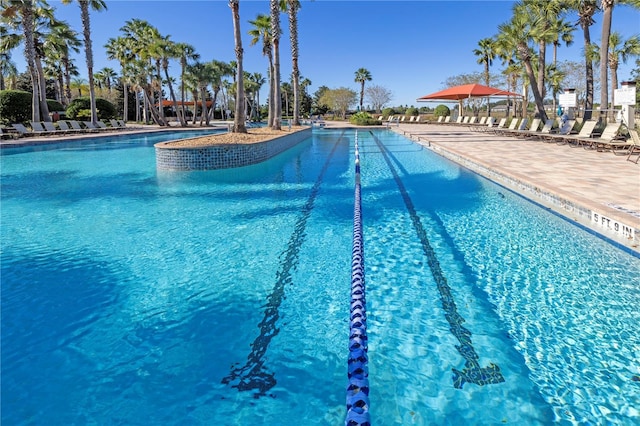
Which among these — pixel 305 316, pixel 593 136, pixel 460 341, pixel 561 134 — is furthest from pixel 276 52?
pixel 460 341

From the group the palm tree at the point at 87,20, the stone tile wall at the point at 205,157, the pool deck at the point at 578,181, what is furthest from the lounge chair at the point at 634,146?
the palm tree at the point at 87,20

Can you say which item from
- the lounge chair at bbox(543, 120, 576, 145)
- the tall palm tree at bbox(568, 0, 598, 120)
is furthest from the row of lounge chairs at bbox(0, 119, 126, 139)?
the tall palm tree at bbox(568, 0, 598, 120)

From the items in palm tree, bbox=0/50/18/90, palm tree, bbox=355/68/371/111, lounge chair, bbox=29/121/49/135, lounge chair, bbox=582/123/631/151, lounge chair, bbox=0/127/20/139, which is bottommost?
lounge chair, bbox=582/123/631/151

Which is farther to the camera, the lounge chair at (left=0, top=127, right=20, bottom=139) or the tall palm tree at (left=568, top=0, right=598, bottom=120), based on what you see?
the tall palm tree at (left=568, top=0, right=598, bottom=120)

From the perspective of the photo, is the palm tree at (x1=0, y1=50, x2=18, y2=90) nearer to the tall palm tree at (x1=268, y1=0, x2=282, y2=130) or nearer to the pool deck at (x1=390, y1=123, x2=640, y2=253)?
the tall palm tree at (x1=268, y1=0, x2=282, y2=130)

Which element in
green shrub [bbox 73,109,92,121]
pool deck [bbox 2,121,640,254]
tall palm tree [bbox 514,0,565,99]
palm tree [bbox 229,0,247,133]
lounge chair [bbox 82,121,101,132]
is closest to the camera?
pool deck [bbox 2,121,640,254]

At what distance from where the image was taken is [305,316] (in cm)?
370

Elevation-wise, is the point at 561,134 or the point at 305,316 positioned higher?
the point at 561,134

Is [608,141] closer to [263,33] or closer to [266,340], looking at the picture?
[266,340]

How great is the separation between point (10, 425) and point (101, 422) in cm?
53

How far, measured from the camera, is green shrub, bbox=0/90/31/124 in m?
27.8

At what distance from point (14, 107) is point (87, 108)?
295 inches

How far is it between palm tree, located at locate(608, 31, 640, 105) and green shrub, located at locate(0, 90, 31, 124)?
4316 centimetres

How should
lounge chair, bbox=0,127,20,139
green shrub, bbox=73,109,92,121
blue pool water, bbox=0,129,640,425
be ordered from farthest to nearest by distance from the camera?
green shrub, bbox=73,109,92,121 < lounge chair, bbox=0,127,20,139 < blue pool water, bbox=0,129,640,425
